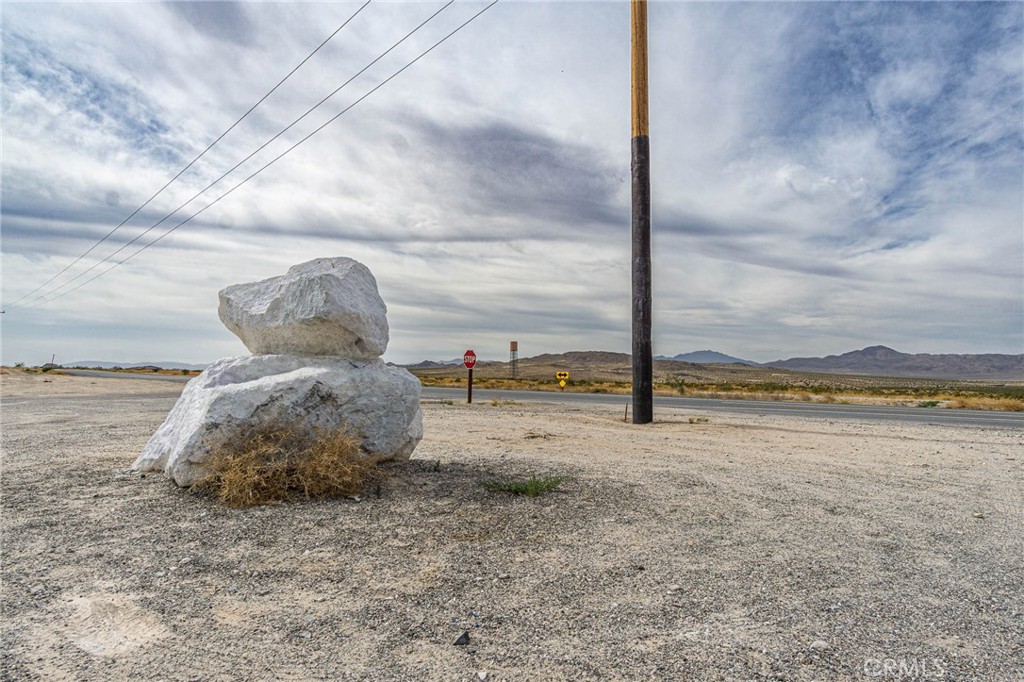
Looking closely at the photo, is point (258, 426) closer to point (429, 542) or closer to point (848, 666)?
point (429, 542)

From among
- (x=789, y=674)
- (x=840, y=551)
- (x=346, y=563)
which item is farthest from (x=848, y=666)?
(x=346, y=563)

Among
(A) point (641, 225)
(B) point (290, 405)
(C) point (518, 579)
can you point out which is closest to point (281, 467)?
(B) point (290, 405)

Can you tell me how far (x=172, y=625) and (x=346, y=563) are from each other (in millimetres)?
1126

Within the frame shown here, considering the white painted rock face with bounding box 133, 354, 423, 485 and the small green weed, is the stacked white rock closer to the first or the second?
the white painted rock face with bounding box 133, 354, 423, 485

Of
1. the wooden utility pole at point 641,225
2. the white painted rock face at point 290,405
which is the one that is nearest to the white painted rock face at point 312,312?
the white painted rock face at point 290,405

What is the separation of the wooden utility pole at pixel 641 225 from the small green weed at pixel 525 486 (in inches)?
282

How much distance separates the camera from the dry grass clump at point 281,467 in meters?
5.50

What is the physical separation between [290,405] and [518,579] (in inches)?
125

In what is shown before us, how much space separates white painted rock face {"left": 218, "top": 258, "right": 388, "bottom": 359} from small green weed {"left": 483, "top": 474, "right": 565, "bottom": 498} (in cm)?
216

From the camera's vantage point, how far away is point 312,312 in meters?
6.86

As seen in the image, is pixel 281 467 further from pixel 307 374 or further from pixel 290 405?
pixel 307 374

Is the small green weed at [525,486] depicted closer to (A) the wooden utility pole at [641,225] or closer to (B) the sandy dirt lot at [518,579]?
(B) the sandy dirt lot at [518,579]

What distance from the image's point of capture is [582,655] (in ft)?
9.91

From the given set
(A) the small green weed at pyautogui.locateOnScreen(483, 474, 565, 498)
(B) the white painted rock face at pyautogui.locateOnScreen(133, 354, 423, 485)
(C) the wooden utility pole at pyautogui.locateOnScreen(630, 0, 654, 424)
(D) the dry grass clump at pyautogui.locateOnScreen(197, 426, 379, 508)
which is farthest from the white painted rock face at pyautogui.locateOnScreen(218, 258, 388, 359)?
(C) the wooden utility pole at pyautogui.locateOnScreen(630, 0, 654, 424)
